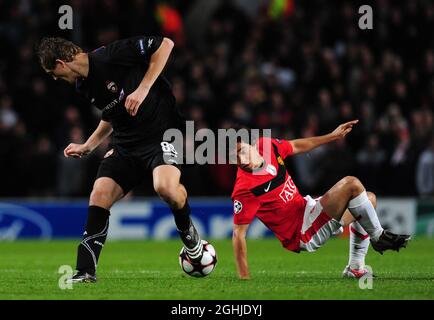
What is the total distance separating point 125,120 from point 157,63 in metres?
0.58

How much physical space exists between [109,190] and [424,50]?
1126 cm

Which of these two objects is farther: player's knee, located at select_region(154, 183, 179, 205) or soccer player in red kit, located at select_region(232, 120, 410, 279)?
soccer player in red kit, located at select_region(232, 120, 410, 279)

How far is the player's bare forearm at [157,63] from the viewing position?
7637 millimetres

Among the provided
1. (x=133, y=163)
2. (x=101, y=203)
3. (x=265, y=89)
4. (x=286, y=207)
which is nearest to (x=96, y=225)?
(x=101, y=203)

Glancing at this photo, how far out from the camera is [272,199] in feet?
27.0

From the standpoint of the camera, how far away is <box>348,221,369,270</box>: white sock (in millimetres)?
8227

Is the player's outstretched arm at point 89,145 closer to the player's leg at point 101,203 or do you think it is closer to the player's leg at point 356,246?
the player's leg at point 101,203

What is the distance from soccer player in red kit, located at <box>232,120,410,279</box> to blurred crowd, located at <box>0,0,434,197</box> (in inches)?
271

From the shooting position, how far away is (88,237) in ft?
25.4

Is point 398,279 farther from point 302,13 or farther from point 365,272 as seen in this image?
point 302,13

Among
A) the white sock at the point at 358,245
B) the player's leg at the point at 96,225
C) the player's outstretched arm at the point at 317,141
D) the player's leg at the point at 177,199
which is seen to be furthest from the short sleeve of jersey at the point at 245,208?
the player's leg at the point at 96,225

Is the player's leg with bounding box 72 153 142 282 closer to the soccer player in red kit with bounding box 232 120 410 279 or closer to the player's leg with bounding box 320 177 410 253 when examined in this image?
the soccer player in red kit with bounding box 232 120 410 279

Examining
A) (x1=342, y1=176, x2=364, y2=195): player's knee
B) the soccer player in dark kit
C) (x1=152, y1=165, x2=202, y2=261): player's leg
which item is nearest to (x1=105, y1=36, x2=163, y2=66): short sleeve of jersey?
the soccer player in dark kit
